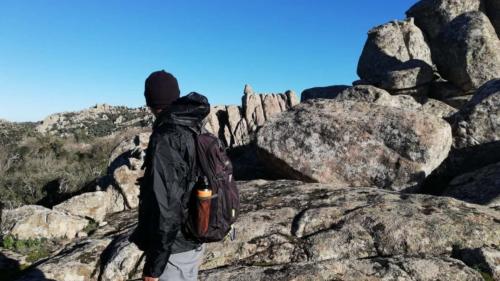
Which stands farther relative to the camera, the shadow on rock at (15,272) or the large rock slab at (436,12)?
the large rock slab at (436,12)

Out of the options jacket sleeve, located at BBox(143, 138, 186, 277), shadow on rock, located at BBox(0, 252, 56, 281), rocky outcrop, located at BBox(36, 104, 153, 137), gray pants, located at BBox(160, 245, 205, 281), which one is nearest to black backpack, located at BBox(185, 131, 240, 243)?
jacket sleeve, located at BBox(143, 138, 186, 277)

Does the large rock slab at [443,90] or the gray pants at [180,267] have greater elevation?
the large rock slab at [443,90]

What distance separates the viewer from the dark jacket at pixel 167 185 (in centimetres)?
459

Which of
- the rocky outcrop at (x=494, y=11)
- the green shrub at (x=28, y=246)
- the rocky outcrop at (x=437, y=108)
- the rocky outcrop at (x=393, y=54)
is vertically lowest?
the green shrub at (x=28, y=246)

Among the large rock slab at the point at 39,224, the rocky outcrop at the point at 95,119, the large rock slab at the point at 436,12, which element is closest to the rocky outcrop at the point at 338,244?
the large rock slab at the point at 39,224

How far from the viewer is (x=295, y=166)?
43.2ft

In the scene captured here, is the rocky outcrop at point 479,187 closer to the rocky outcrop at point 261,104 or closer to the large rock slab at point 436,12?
the large rock slab at point 436,12

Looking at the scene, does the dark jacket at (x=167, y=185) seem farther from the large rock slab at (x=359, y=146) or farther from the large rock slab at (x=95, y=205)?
the large rock slab at (x=95, y=205)

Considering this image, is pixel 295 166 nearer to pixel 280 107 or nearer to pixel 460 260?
pixel 460 260

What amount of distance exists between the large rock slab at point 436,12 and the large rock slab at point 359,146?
61.7ft

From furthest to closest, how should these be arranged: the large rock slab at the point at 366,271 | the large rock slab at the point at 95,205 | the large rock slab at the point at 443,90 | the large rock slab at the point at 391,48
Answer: the large rock slab at the point at 391,48 → the large rock slab at the point at 443,90 → the large rock slab at the point at 95,205 → the large rock slab at the point at 366,271

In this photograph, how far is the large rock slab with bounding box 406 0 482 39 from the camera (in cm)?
2908

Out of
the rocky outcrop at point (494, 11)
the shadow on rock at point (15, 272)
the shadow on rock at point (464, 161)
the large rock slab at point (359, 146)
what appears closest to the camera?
the shadow on rock at point (15, 272)

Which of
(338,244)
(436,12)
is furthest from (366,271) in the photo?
(436,12)
